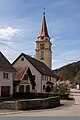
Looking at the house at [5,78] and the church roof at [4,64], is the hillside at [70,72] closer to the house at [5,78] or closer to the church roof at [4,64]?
the church roof at [4,64]

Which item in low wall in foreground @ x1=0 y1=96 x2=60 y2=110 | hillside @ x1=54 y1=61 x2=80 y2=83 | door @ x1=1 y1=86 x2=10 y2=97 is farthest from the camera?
hillside @ x1=54 y1=61 x2=80 y2=83

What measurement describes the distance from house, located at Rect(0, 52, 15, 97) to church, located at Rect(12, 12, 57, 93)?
496cm

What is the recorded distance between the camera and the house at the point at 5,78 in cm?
4272

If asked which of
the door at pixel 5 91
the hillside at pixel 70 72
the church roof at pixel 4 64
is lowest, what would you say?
the door at pixel 5 91

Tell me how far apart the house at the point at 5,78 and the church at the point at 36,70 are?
4961mm

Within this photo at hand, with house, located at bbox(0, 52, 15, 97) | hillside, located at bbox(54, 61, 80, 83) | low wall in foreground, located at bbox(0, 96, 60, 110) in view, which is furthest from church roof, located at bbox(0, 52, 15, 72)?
hillside, located at bbox(54, 61, 80, 83)

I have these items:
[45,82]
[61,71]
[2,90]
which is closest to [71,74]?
[61,71]

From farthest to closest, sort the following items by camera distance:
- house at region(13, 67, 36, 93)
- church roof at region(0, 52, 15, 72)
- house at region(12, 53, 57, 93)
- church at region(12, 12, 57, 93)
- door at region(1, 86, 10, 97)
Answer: church at region(12, 12, 57, 93), house at region(12, 53, 57, 93), house at region(13, 67, 36, 93), door at region(1, 86, 10, 97), church roof at region(0, 52, 15, 72)

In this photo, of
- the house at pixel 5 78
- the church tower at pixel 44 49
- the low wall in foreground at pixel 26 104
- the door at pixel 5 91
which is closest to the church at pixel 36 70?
the church tower at pixel 44 49

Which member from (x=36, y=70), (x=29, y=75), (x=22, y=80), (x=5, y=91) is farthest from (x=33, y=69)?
(x=5, y=91)

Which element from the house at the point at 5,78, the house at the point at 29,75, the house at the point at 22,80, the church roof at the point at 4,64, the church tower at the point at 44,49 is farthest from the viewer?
the church tower at the point at 44,49

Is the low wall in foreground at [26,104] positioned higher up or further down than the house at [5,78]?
further down

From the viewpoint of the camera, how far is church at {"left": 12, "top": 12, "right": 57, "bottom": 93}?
53469mm

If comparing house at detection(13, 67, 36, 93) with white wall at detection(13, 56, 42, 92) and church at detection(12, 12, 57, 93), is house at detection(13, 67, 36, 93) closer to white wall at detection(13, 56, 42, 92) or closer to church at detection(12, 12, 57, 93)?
church at detection(12, 12, 57, 93)
